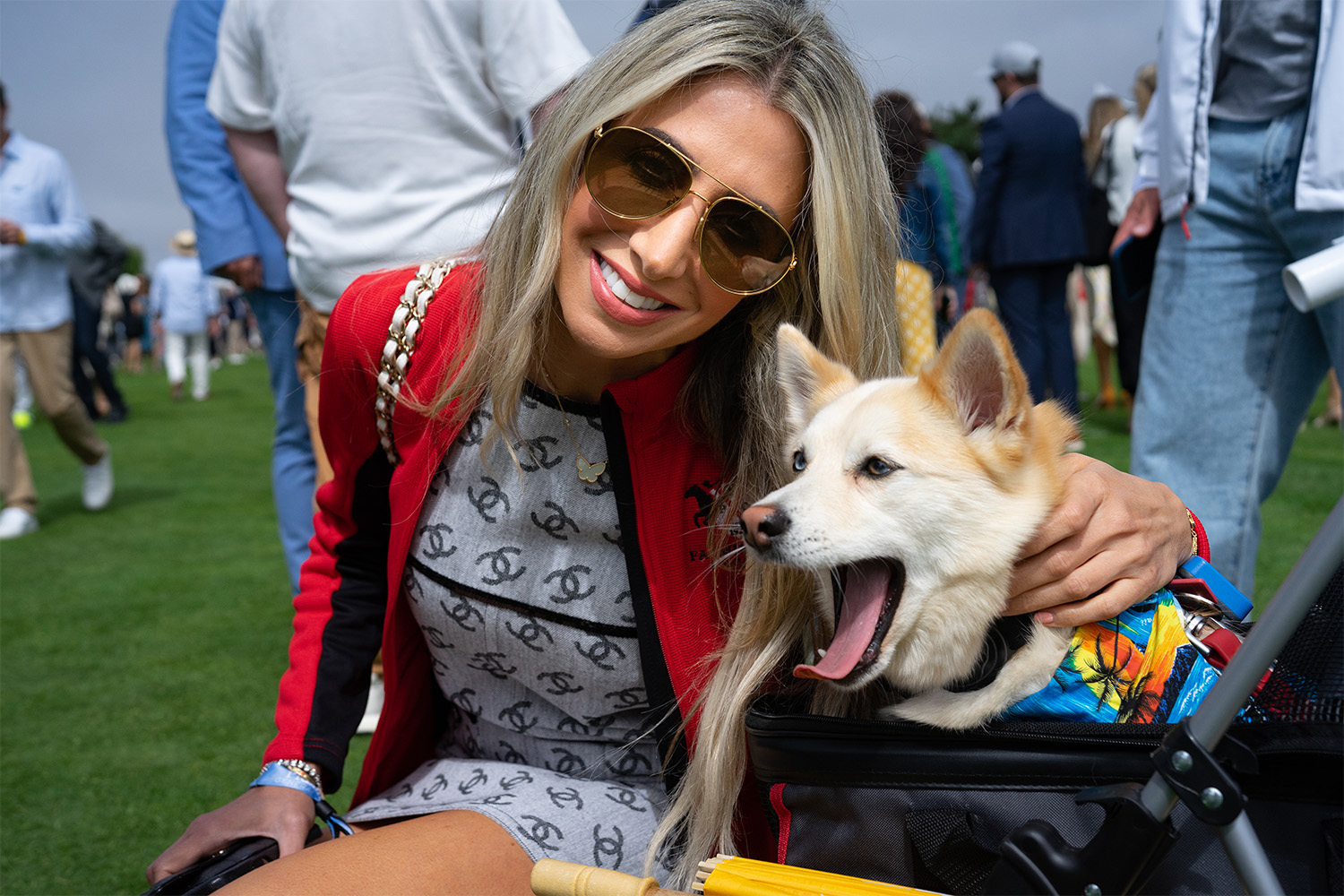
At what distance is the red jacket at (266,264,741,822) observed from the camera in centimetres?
155

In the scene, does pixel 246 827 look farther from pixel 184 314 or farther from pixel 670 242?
pixel 184 314

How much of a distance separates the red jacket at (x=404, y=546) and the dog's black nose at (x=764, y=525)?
0.30 meters

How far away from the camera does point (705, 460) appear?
1617 mm

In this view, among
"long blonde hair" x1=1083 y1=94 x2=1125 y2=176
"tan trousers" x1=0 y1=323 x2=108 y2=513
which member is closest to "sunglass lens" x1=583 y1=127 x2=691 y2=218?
"tan trousers" x1=0 y1=323 x2=108 y2=513

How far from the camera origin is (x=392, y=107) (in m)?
2.49

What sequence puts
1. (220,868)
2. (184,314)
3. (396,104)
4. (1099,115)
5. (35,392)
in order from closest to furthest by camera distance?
(220,868)
(396,104)
(35,392)
(1099,115)
(184,314)

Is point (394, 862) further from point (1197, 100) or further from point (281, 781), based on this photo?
point (1197, 100)

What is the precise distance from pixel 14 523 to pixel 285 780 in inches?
220

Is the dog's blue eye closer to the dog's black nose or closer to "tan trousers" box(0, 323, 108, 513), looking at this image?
the dog's black nose

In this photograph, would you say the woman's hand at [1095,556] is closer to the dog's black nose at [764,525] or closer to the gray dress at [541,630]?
the dog's black nose at [764,525]

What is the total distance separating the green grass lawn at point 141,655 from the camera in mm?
2516

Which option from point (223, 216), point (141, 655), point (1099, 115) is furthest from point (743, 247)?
point (1099, 115)

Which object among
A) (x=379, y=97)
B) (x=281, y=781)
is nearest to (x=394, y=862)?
(x=281, y=781)

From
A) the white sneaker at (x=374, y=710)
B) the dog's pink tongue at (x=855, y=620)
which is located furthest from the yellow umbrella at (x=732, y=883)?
the white sneaker at (x=374, y=710)
